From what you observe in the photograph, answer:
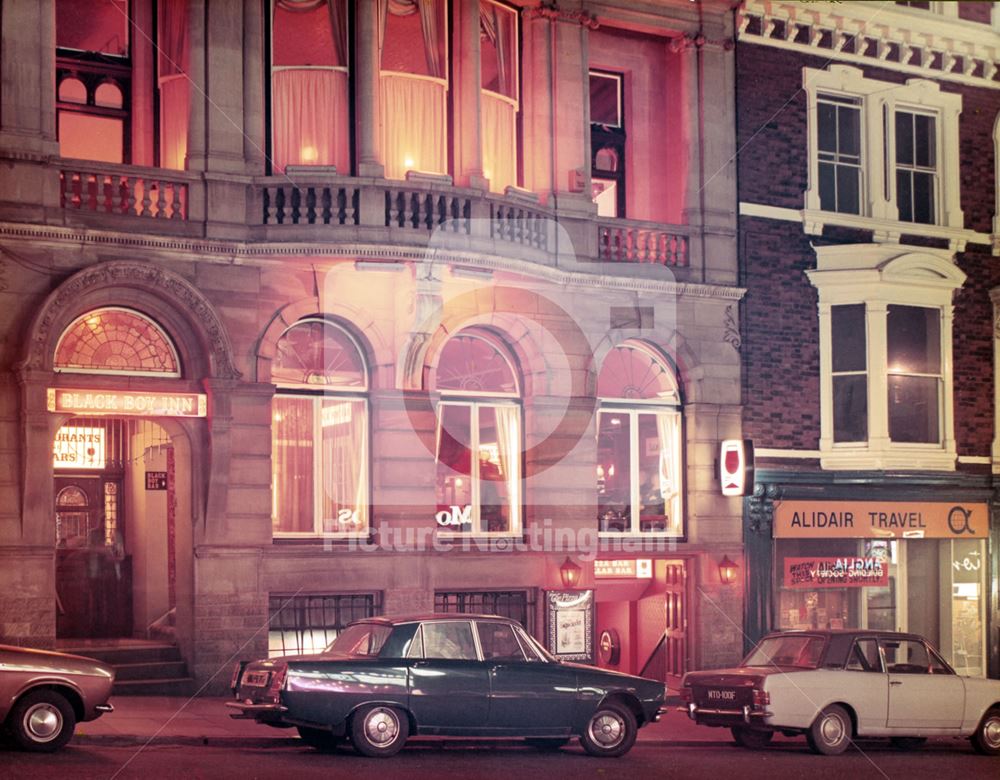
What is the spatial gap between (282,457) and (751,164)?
9931 millimetres

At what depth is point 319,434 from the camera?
22.0m

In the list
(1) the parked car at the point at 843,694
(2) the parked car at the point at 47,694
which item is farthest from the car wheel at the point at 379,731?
(1) the parked car at the point at 843,694

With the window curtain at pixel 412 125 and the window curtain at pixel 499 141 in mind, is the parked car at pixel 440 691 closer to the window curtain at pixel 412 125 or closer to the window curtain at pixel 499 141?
the window curtain at pixel 412 125

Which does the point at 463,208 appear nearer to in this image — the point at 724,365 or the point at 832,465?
the point at 724,365

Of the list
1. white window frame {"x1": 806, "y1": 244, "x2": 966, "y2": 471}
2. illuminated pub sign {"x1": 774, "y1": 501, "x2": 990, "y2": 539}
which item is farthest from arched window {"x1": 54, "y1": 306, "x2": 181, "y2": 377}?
white window frame {"x1": 806, "y1": 244, "x2": 966, "y2": 471}

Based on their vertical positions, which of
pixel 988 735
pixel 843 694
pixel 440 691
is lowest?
pixel 988 735

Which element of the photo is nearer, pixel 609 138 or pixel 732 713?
pixel 732 713

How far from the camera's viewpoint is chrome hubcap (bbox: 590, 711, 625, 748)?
55.1 ft

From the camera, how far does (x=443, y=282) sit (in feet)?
72.6

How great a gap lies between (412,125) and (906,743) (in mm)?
11470

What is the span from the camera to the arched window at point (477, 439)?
23.0 meters

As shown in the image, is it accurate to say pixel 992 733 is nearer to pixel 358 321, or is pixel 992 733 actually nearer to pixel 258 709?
pixel 258 709

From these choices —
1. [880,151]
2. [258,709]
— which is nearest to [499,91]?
[880,151]

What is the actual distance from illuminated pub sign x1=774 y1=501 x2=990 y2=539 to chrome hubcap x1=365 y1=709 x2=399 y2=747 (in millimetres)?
11312
